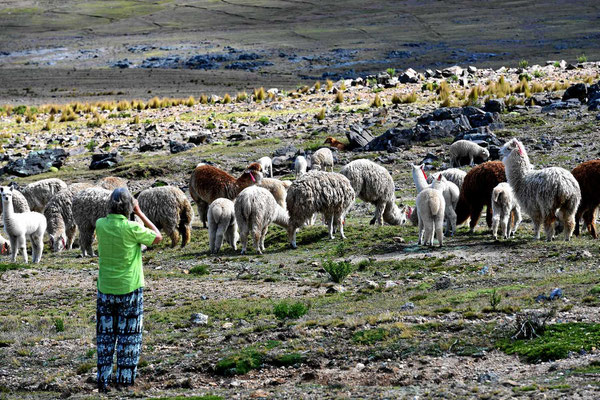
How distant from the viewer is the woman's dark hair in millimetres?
8234

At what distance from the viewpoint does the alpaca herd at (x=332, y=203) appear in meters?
14.8

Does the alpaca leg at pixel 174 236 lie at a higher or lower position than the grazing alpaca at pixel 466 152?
lower

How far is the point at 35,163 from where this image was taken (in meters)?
28.8

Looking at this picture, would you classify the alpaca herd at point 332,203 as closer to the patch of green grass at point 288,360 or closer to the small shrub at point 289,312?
the small shrub at point 289,312

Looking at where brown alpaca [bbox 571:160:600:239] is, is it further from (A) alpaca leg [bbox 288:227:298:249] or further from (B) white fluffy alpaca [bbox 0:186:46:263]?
(B) white fluffy alpaca [bbox 0:186:46:263]

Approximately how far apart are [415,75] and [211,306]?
33.3 m

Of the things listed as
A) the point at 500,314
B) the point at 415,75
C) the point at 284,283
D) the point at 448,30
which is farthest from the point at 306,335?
the point at 448,30

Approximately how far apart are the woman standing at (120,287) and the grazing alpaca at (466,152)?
56.1 ft

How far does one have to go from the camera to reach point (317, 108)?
3709cm

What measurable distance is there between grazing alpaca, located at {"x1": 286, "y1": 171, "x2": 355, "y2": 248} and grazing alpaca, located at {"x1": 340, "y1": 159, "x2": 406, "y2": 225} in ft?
4.00

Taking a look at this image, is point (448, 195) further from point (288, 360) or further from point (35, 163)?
point (35, 163)

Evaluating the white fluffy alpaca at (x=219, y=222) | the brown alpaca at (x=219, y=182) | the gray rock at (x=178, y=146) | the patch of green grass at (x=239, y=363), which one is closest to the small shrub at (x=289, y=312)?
the patch of green grass at (x=239, y=363)

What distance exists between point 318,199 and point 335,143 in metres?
11.6

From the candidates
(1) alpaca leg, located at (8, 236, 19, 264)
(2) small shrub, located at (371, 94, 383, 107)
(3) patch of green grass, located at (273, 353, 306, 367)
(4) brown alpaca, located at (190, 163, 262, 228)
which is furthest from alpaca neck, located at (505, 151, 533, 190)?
(2) small shrub, located at (371, 94, 383, 107)
